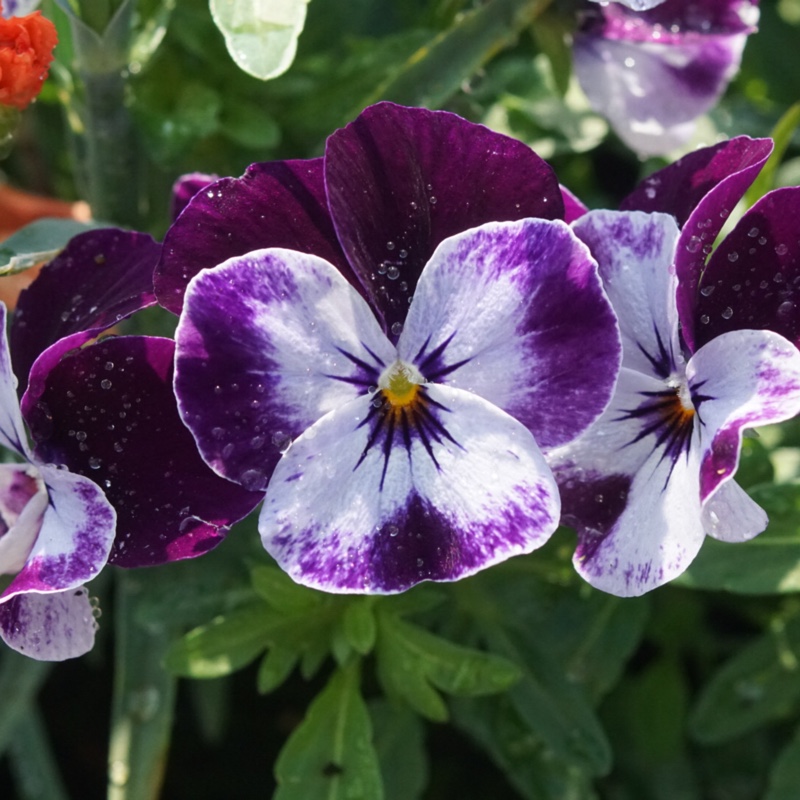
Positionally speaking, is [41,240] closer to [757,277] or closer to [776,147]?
[757,277]

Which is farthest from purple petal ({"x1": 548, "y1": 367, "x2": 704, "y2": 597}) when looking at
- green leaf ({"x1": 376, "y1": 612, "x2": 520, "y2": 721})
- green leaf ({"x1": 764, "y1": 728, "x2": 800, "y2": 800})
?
green leaf ({"x1": 764, "y1": 728, "x2": 800, "y2": 800})

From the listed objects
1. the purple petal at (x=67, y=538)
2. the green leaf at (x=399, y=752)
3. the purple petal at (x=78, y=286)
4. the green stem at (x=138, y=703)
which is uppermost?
the purple petal at (x=78, y=286)

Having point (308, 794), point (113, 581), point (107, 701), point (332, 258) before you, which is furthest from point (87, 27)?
point (107, 701)

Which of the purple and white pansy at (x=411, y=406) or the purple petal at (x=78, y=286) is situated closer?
the purple and white pansy at (x=411, y=406)

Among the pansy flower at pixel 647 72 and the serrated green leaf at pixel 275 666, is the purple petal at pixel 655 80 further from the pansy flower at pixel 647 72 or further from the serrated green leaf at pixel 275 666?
the serrated green leaf at pixel 275 666

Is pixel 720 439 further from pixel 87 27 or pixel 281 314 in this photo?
pixel 87 27

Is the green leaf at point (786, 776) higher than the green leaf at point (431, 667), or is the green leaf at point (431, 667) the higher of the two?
the green leaf at point (431, 667)

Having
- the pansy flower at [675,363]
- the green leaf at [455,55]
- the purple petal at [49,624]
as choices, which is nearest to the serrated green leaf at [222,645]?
the purple petal at [49,624]

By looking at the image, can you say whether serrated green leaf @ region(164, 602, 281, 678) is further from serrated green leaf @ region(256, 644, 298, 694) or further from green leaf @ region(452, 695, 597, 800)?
green leaf @ region(452, 695, 597, 800)
